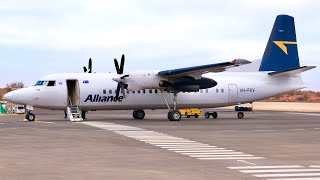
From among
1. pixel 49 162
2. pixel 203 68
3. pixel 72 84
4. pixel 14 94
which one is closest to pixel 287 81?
A: pixel 203 68

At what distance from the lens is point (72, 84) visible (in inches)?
1454

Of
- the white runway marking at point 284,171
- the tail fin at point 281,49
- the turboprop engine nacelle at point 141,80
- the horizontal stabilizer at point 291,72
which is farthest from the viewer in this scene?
the tail fin at point 281,49

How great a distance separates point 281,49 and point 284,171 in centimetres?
3268

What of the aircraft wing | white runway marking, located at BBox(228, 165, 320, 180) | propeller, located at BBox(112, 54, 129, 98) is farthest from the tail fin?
white runway marking, located at BBox(228, 165, 320, 180)

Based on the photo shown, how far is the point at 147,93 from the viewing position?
38.4 metres

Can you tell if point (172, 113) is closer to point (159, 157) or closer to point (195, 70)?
point (195, 70)

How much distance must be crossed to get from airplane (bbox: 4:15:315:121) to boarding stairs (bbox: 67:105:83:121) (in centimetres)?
8

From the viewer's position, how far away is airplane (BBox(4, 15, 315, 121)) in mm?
35812

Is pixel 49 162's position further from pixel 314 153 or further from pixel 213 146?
pixel 314 153

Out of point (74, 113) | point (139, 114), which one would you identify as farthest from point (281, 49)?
point (74, 113)

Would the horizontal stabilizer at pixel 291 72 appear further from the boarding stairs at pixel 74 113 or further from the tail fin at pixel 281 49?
the boarding stairs at pixel 74 113

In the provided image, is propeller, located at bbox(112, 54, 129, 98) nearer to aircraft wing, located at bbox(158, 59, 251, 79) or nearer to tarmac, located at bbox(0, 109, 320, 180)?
aircraft wing, located at bbox(158, 59, 251, 79)

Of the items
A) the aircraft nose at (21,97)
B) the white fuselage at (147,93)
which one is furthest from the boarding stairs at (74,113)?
the aircraft nose at (21,97)

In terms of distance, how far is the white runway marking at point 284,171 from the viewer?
36.8 ft
